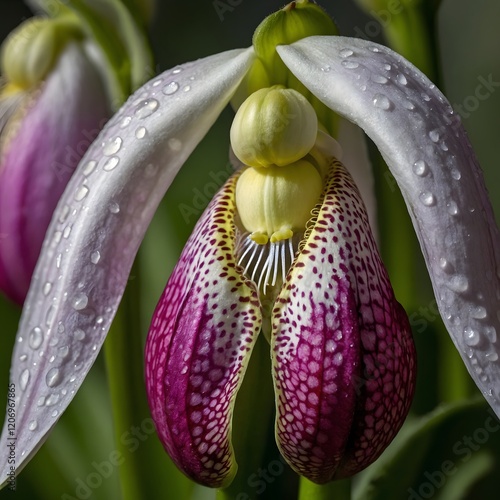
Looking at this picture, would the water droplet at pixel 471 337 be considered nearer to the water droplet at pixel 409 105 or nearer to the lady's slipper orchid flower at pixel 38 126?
the water droplet at pixel 409 105

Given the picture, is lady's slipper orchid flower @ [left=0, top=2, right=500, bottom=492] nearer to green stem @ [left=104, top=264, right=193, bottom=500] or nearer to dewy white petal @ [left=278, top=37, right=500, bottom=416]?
dewy white petal @ [left=278, top=37, right=500, bottom=416]

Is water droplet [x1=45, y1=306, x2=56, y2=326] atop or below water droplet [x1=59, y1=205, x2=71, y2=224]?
below

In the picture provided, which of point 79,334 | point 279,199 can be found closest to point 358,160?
point 279,199

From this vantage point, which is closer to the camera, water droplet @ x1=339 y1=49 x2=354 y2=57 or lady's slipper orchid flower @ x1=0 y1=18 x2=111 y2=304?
water droplet @ x1=339 y1=49 x2=354 y2=57

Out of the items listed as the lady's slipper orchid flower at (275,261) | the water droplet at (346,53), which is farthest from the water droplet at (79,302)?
the water droplet at (346,53)

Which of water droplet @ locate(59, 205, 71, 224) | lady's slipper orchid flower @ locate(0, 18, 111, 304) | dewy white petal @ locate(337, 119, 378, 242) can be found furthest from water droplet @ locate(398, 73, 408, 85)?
lady's slipper orchid flower @ locate(0, 18, 111, 304)

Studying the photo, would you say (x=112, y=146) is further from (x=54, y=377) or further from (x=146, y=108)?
(x=54, y=377)

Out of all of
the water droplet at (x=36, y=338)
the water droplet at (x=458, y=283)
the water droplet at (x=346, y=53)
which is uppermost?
the water droplet at (x=346, y=53)

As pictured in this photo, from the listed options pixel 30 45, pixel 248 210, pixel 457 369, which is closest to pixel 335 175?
pixel 248 210
